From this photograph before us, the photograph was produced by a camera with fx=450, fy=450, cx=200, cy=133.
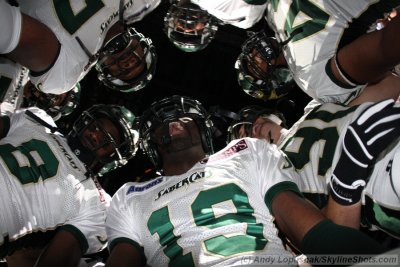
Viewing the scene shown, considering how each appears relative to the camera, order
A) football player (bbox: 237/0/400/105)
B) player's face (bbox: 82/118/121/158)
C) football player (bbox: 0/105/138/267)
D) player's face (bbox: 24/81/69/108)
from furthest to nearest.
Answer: player's face (bbox: 24/81/69/108)
player's face (bbox: 82/118/121/158)
football player (bbox: 0/105/138/267)
football player (bbox: 237/0/400/105)

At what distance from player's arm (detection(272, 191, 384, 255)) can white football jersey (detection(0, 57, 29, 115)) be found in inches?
68.8

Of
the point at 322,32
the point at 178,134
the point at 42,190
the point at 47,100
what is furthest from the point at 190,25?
the point at 42,190

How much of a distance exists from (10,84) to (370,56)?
6.92 feet

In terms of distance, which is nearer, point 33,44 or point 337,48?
point 33,44

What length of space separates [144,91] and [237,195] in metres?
2.80

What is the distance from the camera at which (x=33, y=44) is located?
2.25m

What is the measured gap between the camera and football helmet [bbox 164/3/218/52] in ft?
10.7

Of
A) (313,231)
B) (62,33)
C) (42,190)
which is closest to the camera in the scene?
(313,231)

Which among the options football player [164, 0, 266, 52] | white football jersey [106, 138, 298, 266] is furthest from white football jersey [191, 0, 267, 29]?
white football jersey [106, 138, 298, 266]

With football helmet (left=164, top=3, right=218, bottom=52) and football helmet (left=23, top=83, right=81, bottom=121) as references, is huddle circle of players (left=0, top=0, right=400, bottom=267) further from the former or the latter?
football helmet (left=23, top=83, right=81, bottom=121)

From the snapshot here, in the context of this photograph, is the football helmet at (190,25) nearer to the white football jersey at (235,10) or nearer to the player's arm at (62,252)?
the white football jersey at (235,10)

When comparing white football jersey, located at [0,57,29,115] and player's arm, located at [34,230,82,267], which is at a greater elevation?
white football jersey, located at [0,57,29,115]

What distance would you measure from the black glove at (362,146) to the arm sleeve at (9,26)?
1565mm

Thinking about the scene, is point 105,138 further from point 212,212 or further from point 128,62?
point 212,212
